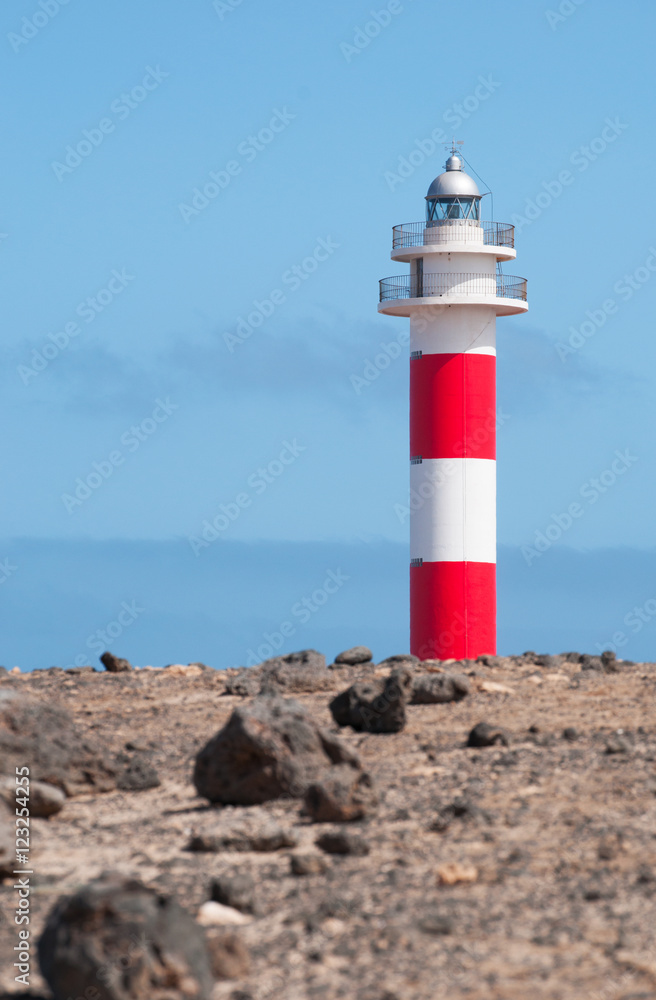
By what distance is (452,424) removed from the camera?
25.5m

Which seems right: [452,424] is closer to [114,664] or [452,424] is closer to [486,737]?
[114,664]

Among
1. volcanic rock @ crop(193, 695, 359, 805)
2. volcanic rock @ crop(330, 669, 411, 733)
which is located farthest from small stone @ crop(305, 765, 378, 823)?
volcanic rock @ crop(330, 669, 411, 733)

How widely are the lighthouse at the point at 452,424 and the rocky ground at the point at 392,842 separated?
10.1 meters

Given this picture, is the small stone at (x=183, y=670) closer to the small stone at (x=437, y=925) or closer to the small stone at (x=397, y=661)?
the small stone at (x=397, y=661)

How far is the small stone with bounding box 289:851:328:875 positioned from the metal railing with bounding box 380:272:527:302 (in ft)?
61.9

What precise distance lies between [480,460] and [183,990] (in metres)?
20.1

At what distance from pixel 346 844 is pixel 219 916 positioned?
1.44 meters

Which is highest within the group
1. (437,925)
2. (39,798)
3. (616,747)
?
(616,747)

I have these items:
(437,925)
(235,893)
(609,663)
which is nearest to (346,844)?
(235,893)

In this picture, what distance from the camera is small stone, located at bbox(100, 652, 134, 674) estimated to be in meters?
18.7

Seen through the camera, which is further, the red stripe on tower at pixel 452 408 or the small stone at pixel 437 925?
the red stripe on tower at pixel 452 408

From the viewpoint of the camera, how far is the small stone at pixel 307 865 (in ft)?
27.7

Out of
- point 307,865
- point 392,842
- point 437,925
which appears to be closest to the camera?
point 437,925

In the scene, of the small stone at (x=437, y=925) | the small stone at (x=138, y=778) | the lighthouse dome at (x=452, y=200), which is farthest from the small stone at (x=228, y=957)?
the lighthouse dome at (x=452, y=200)
